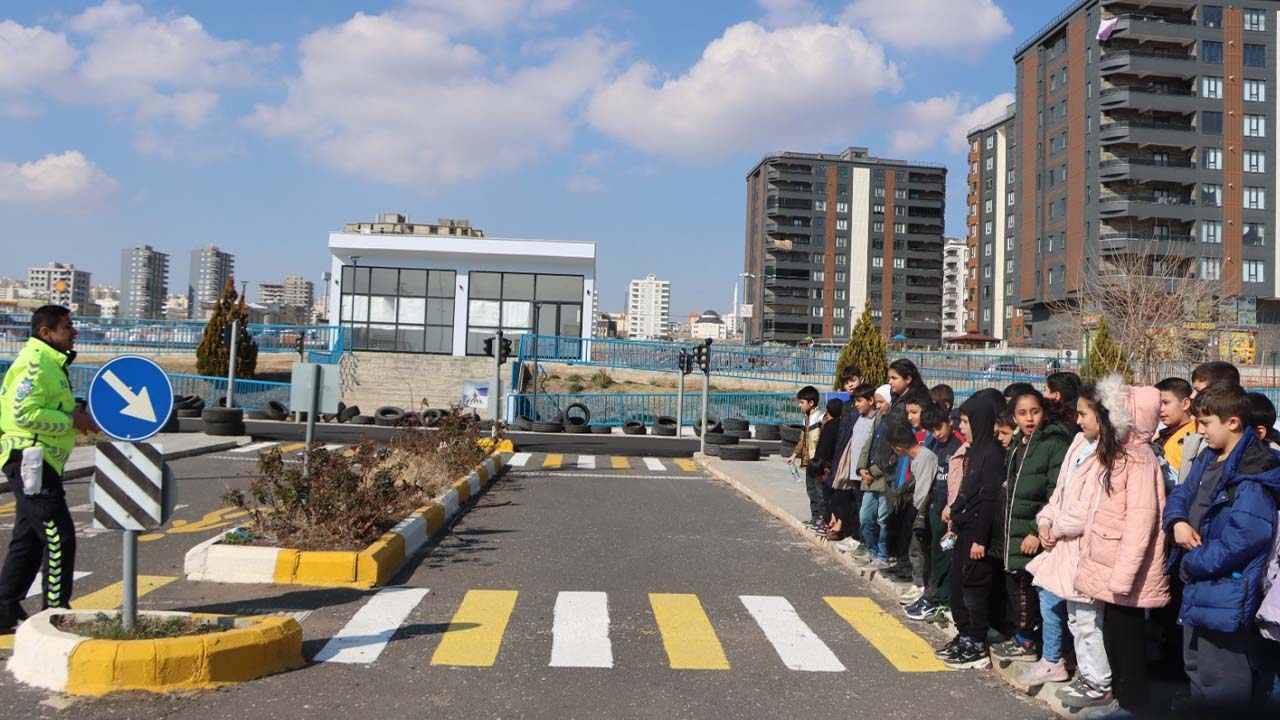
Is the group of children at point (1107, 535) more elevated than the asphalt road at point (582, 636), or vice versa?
the group of children at point (1107, 535)

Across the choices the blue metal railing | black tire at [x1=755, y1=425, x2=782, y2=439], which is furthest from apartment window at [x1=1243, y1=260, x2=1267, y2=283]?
the blue metal railing

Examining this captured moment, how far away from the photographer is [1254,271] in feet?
219

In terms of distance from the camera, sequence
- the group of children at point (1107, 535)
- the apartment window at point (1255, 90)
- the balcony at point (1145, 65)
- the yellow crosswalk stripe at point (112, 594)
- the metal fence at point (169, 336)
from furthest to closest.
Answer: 1. the apartment window at point (1255, 90)
2. the balcony at point (1145, 65)
3. the metal fence at point (169, 336)
4. the yellow crosswalk stripe at point (112, 594)
5. the group of children at point (1107, 535)

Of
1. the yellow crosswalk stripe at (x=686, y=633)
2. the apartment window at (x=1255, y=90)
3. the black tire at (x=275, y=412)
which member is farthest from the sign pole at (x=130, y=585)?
the apartment window at (x=1255, y=90)

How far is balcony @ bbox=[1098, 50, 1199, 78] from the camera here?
66000 millimetres

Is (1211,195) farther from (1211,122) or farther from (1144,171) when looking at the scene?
(1144,171)

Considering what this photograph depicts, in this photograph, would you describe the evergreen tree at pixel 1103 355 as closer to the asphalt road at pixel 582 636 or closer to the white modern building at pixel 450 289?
the asphalt road at pixel 582 636

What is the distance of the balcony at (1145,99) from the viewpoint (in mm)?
66125

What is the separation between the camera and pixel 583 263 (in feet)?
163

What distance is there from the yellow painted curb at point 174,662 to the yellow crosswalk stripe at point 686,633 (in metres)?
2.48

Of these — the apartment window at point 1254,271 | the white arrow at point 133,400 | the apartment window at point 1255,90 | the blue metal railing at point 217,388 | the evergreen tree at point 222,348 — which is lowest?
the blue metal railing at point 217,388

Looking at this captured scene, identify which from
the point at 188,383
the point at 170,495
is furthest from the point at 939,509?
the point at 188,383

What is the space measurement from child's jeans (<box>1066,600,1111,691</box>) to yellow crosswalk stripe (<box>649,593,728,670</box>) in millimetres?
2075

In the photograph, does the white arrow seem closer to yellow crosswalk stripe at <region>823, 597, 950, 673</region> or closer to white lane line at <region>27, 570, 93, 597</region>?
white lane line at <region>27, 570, 93, 597</region>
